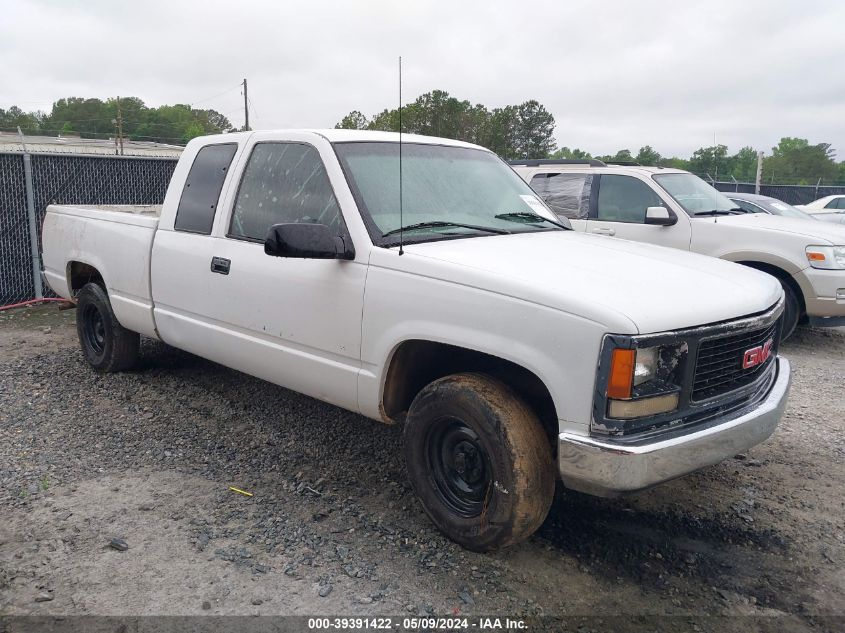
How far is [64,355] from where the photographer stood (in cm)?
676

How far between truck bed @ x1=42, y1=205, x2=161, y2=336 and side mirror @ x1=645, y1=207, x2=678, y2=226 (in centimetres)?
497

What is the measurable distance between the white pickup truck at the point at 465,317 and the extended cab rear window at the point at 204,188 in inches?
0.7

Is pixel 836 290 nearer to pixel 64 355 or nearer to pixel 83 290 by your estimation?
pixel 83 290

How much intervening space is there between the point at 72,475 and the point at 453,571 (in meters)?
2.34

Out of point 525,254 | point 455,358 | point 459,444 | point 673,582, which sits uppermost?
point 525,254

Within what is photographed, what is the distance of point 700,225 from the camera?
7797 mm

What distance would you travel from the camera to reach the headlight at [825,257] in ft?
23.5

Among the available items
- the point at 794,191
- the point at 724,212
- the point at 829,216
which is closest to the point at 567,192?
the point at 724,212

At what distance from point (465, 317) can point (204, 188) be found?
2.47m

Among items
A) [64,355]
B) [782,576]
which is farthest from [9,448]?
[782,576]

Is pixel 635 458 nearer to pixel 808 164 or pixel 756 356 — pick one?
pixel 756 356

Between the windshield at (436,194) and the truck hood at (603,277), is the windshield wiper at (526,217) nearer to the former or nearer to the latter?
the windshield at (436,194)

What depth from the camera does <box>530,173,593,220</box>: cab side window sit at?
8602mm

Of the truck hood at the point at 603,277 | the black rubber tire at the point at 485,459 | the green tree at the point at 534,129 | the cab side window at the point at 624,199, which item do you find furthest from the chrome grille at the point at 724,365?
the green tree at the point at 534,129
